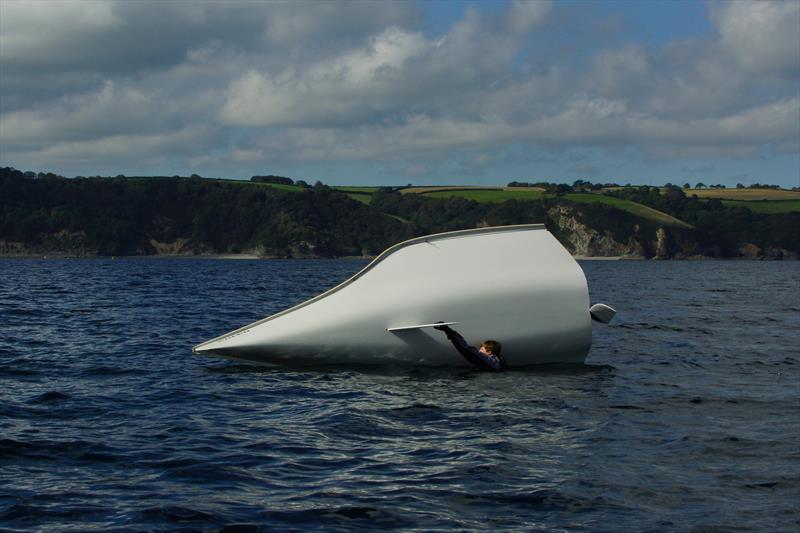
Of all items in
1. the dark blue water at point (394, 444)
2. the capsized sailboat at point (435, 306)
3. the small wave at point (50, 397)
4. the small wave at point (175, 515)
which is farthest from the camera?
the capsized sailboat at point (435, 306)

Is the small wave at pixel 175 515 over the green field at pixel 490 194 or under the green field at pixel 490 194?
under

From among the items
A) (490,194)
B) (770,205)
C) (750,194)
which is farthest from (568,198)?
(770,205)

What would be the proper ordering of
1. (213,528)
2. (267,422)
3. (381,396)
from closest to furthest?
1. (213,528)
2. (267,422)
3. (381,396)

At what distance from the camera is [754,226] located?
17075cm

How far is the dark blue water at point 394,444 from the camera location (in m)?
7.56

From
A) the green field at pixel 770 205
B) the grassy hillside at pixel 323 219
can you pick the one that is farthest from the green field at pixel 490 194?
the green field at pixel 770 205

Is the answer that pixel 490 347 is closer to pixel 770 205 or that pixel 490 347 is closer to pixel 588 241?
pixel 588 241

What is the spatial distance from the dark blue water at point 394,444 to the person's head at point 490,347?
48 centimetres

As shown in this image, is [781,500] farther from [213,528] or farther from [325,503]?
[213,528]

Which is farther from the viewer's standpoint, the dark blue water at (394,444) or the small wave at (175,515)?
the dark blue water at (394,444)

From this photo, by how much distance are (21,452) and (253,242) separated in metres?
170

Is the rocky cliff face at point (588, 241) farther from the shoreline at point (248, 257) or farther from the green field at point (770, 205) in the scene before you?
the green field at point (770, 205)

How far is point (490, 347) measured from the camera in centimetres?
1510

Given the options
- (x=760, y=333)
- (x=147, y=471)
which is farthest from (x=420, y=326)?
(x=760, y=333)
